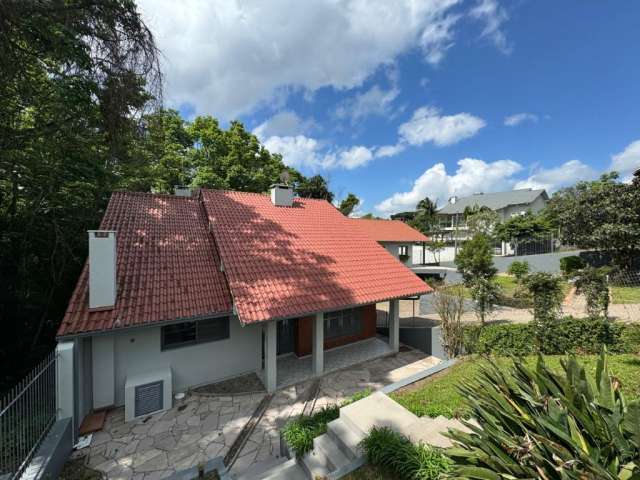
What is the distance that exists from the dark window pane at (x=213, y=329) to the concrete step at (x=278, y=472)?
399 centimetres

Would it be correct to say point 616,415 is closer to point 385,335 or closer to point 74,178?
point 385,335

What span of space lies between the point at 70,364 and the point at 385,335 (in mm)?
10577

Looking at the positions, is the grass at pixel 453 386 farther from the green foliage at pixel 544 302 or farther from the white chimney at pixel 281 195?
the white chimney at pixel 281 195

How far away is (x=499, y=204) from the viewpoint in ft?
165

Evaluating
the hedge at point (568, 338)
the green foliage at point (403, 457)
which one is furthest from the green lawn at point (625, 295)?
the green foliage at point (403, 457)

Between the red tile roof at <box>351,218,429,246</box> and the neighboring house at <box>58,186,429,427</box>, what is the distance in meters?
15.1

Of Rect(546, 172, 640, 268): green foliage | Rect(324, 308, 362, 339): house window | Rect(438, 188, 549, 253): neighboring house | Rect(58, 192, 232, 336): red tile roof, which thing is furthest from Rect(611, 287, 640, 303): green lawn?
Rect(438, 188, 549, 253): neighboring house

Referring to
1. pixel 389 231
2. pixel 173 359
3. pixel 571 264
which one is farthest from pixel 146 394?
pixel 571 264

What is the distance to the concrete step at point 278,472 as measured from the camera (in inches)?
192

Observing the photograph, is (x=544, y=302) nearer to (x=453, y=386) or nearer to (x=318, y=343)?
(x=453, y=386)

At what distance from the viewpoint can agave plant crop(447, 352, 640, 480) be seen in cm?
251

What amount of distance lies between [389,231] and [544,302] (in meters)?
19.9

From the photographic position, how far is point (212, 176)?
66.3 ft

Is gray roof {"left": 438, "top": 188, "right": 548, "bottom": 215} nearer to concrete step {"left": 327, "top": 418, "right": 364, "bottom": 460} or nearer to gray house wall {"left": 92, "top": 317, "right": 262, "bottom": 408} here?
gray house wall {"left": 92, "top": 317, "right": 262, "bottom": 408}
